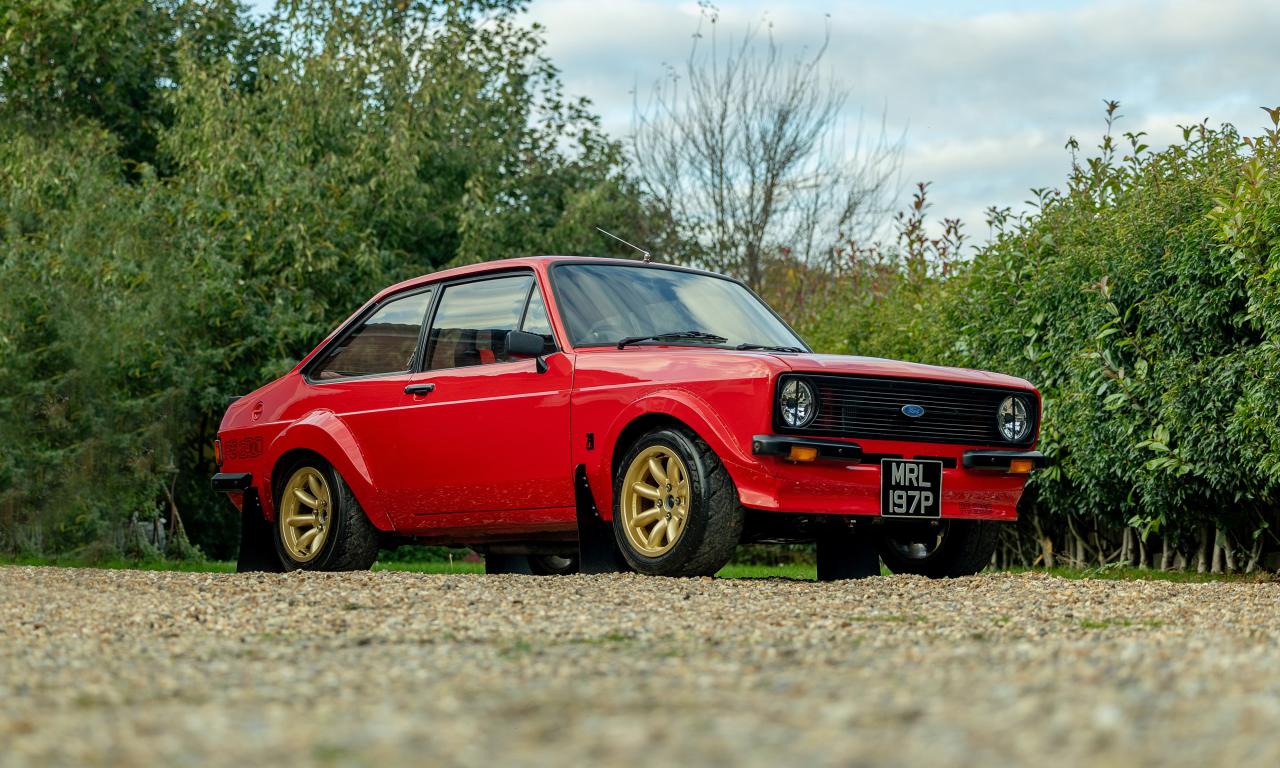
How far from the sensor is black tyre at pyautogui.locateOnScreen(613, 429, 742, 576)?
24.9 ft

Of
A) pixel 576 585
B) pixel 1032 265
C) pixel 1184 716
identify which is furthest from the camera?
pixel 1032 265

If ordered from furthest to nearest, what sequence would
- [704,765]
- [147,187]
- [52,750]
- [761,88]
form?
[761,88], [147,187], [52,750], [704,765]

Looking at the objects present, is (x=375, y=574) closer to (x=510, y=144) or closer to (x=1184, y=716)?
(x=1184, y=716)

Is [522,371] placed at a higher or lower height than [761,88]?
lower

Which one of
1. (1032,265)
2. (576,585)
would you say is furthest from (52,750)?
(1032,265)

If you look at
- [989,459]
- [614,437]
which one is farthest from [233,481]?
[989,459]

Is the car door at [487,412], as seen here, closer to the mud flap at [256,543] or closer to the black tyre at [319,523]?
the black tyre at [319,523]

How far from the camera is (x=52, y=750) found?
3.12 meters

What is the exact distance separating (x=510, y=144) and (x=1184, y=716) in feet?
60.5

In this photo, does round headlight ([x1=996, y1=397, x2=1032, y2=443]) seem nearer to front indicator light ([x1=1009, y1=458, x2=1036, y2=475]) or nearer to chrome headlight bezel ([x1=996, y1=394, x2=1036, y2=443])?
chrome headlight bezel ([x1=996, y1=394, x2=1036, y2=443])

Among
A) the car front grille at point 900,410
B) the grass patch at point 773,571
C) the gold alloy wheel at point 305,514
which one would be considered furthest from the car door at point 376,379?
the grass patch at point 773,571

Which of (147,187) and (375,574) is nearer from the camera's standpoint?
(375,574)

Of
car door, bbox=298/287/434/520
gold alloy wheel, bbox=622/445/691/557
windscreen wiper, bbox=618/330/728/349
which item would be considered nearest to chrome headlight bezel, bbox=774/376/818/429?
gold alloy wheel, bbox=622/445/691/557

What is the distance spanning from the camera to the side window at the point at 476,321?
8.84 meters
